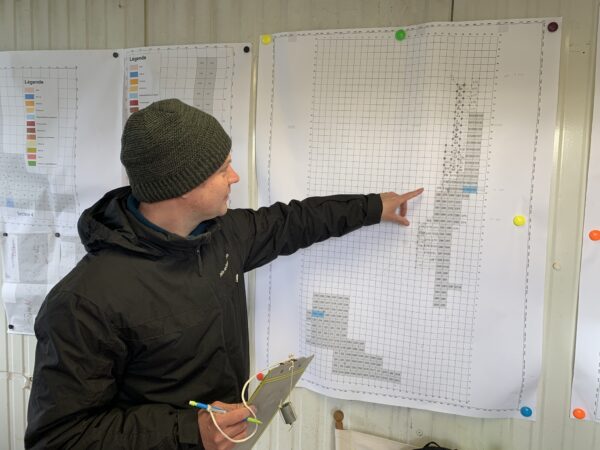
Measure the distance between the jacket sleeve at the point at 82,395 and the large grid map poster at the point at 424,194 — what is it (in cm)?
56

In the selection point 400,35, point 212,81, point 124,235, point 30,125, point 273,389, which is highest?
point 400,35

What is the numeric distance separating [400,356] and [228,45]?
1108 millimetres

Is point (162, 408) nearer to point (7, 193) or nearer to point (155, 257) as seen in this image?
point (155, 257)

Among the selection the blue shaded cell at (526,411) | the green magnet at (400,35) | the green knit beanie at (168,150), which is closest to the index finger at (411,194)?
the green magnet at (400,35)

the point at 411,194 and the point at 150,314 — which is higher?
the point at 411,194

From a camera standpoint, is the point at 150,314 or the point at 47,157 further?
the point at 47,157

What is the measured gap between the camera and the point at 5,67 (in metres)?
1.55

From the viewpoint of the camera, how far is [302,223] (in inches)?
49.2

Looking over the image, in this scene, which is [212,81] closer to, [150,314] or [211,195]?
[211,195]

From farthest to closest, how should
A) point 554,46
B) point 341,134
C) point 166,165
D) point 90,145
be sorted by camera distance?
1. point 90,145
2. point 341,134
3. point 554,46
4. point 166,165

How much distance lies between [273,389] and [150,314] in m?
0.32

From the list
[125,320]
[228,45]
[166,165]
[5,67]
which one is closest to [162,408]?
[125,320]

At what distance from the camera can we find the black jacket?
0.90 meters

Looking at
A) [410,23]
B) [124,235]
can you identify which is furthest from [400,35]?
[124,235]
